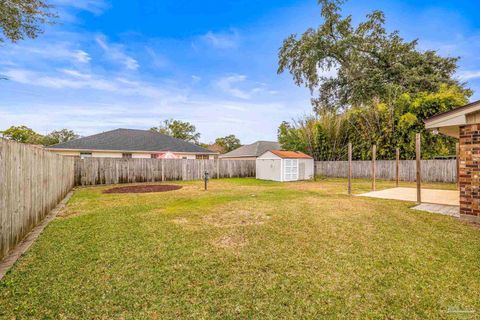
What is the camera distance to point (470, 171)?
4.59 meters

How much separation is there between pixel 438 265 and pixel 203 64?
15.1 m

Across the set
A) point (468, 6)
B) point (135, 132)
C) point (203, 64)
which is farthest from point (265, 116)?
point (468, 6)

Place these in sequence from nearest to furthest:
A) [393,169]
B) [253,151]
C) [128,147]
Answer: [393,169] < [128,147] < [253,151]

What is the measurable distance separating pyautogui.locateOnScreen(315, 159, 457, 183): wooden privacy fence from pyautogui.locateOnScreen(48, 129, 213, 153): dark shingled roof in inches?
456

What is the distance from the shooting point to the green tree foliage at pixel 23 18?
580cm

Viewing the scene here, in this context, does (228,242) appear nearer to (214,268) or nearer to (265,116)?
(214,268)

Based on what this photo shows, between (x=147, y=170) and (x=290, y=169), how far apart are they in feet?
29.3

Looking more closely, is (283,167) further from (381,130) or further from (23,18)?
(23,18)

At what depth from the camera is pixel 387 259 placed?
287cm

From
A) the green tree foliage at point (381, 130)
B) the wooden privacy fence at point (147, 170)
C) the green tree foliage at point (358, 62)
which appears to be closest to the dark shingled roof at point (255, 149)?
the green tree foliage at point (381, 130)

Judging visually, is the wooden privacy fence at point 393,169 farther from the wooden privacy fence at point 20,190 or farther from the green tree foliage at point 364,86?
the wooden privacy fence at point 20,190

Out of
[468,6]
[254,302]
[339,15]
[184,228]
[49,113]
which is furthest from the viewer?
[339,15]

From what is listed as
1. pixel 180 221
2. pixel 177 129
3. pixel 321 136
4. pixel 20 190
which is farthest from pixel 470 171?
pixel 177 129

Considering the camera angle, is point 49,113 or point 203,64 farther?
point 49,113
